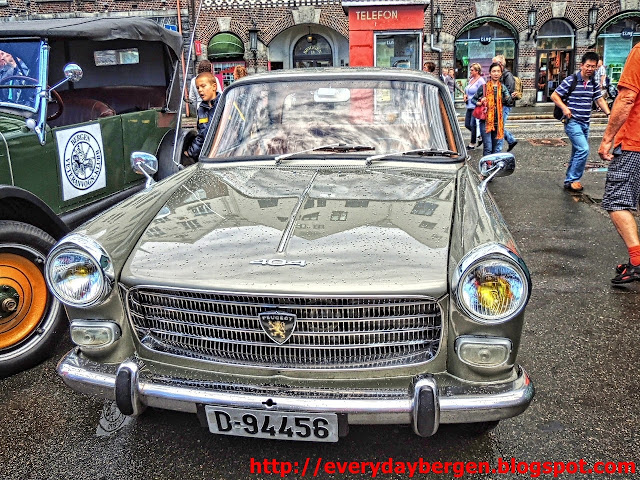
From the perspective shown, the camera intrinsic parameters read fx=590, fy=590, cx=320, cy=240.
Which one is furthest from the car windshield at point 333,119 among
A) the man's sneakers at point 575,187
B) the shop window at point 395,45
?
the shop window at point 395,45

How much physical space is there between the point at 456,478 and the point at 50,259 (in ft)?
6.54

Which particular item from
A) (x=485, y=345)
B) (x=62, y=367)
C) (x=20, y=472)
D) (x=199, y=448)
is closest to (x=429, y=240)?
(x=485, y=345)

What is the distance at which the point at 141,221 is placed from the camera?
281 cm

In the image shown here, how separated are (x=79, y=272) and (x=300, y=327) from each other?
98 cm

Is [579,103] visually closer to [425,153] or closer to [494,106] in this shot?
[494,106]

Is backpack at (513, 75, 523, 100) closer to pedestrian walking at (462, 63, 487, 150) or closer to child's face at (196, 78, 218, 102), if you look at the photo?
pedestrian walking at (462, 63, 487, 150)

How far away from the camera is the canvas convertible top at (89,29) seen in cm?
Answer: 438

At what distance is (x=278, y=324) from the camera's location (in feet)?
7.66

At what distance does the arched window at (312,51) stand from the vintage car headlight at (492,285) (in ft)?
82.5

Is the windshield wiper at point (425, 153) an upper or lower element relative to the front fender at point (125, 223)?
upper

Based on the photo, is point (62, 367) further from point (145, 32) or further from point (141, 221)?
point (145, 32)

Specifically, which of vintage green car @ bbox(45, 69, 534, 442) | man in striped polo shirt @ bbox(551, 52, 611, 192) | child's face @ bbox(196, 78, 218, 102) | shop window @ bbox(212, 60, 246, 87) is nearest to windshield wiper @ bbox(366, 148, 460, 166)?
vintage green car @ bbox(45, 69, 534, 442)

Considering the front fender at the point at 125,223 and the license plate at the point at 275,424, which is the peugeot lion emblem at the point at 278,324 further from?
the front fender at the point at 125,223

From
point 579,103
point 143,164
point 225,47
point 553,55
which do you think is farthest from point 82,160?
point 553,55
